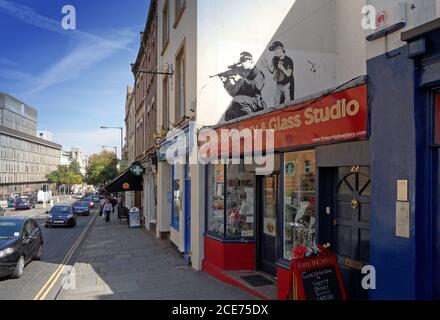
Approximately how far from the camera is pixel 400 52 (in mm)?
4953

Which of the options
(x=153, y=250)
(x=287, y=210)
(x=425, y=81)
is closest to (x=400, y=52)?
(x=425, y=81)

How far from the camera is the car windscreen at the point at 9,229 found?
36.7 feet

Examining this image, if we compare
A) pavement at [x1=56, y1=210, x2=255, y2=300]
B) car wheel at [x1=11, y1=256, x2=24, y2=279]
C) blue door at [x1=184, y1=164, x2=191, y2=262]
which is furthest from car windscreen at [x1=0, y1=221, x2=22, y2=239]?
blue door at [x1=184, y1=164, x2=191, y2=262]

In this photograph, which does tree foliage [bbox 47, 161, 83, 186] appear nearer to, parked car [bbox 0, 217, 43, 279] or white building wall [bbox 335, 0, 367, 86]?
parked car [bbox 0, 217, 43, 279]

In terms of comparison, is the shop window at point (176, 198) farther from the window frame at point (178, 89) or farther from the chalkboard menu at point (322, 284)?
the chalkboard menu at point (322, 284)

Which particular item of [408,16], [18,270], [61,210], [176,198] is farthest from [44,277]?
[61,210]

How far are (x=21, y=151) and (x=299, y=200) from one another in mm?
100413

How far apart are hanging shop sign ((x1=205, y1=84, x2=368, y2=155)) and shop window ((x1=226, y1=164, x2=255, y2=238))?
1.74 m

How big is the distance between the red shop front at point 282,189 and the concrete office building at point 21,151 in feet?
278

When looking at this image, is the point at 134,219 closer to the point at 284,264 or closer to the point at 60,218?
the point at 60,218

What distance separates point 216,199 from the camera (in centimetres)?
1042

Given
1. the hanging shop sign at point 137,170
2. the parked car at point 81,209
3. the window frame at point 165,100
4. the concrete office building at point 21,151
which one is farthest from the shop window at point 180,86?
the concrete office building at point 21,151

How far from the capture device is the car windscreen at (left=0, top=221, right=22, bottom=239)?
1118 cm

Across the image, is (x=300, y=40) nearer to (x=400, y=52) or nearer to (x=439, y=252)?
(x=400, y=52)
